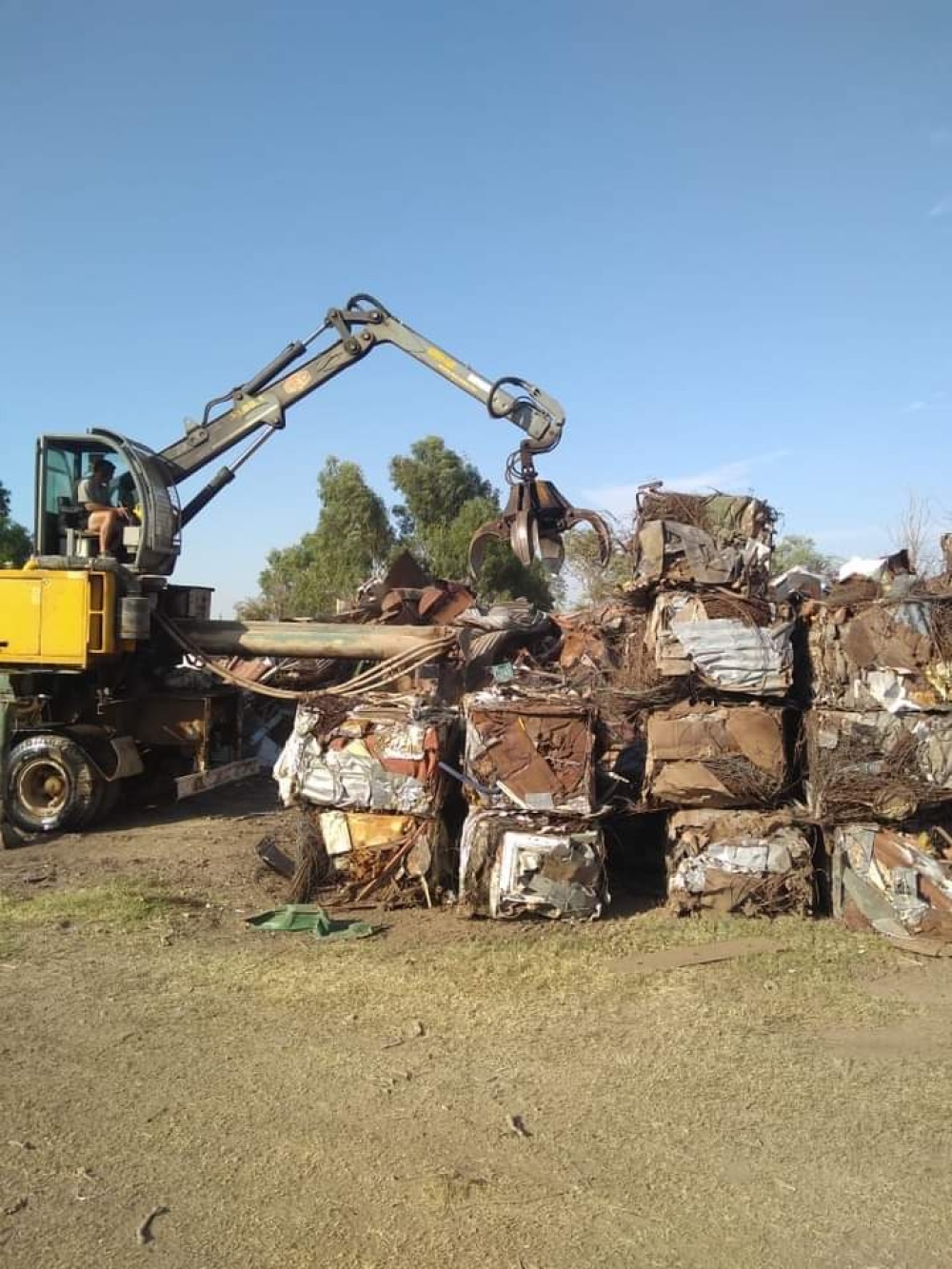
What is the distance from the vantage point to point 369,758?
24.9 feet

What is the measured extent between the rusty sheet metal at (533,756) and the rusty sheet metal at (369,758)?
1.40 ft

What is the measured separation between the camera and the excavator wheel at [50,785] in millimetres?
10906

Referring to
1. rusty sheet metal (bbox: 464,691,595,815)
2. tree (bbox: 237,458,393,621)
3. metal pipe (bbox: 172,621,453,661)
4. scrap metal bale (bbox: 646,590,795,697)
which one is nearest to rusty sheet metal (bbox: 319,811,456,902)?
rusty sheet metal (bbox: 464,691,595,815)

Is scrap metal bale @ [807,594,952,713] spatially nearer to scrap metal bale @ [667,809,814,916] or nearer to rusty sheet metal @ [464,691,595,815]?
scrap metal bale @ [667,809,814,916]

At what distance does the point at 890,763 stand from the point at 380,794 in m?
3.48

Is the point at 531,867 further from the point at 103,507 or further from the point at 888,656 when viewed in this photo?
the point at 103,507

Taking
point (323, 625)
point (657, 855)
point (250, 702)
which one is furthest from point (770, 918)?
point (250, 702)

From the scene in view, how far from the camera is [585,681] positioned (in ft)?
27.9

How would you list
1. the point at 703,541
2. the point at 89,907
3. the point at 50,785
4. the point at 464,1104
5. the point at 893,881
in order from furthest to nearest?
1. the point at 50,785
2. the point at 89,907
3. the point at 703,541
4. the point at 893,881
5. the point at 464,1104

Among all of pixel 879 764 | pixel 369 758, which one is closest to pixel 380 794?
pixel 369 758

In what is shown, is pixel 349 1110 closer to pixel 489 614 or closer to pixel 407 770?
pixel 407 770

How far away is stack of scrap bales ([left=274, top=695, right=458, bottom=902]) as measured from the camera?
752 cm

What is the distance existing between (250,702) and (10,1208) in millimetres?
10968

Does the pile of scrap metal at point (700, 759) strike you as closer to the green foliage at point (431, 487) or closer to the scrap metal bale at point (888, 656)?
the scrap metal bale at point (888, 656)
